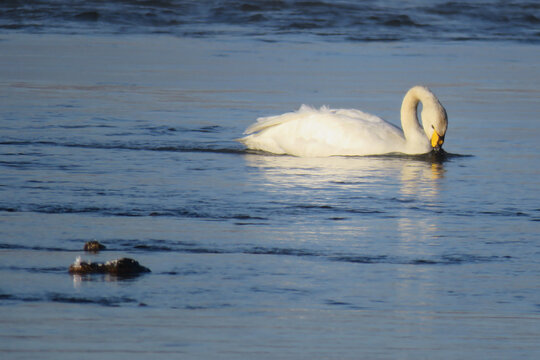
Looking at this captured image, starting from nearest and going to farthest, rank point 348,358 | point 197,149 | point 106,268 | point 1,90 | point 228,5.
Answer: point 348,358 → point 106,268 → point 197,149 → point 1,90 → point 228,5

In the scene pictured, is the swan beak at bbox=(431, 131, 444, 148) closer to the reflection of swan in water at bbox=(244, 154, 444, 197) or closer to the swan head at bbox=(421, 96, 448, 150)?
the swan head at bbox=(421, 96, 448, 150)

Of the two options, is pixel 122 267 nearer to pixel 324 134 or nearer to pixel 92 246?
pixel 92 246

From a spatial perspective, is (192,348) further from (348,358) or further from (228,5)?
(228,5)

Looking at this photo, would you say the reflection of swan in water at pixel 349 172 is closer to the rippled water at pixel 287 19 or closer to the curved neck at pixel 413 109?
the curved neck at pixel 413 109

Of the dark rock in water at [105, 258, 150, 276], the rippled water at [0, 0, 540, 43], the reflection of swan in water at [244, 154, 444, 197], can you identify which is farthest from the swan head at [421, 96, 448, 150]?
the rippled water at [0, 0, 540, 43]

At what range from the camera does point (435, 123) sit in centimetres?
1138

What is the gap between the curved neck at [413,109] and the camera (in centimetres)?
1150

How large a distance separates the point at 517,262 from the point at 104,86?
9.14 metres

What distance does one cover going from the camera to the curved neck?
11.5 metres

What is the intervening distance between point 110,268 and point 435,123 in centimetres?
569

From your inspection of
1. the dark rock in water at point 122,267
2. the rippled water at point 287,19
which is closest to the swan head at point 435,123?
the dark rock in water at point 122,267

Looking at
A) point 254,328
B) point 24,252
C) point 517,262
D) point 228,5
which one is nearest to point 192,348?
point 254,328

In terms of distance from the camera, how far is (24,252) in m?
6.70

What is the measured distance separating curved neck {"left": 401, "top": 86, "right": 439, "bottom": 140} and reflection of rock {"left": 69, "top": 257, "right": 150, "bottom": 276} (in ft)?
18.1
